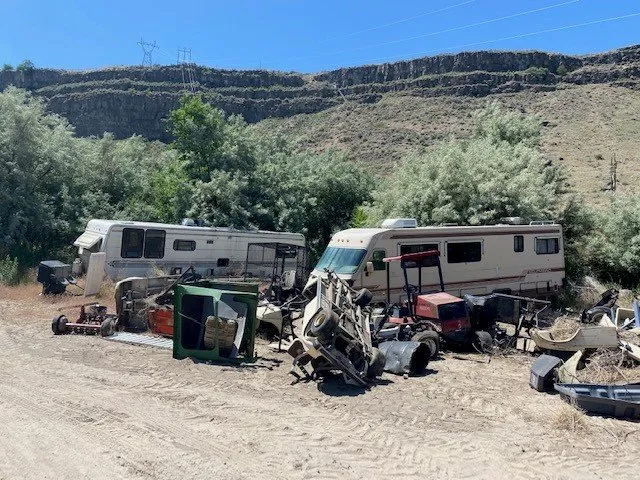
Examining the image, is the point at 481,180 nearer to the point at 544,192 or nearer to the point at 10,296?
the point at 544,192

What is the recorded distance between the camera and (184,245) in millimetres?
16578

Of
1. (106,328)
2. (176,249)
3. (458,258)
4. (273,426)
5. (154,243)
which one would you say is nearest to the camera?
(273,426)

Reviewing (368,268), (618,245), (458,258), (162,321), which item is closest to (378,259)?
(368,268)

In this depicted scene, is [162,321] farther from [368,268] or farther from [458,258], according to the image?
[458,258]

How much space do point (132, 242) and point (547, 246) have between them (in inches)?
479

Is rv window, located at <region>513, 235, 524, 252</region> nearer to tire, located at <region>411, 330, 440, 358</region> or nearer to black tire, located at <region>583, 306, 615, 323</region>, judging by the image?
black tire, located at <region>583, 306, 615, 323</region>

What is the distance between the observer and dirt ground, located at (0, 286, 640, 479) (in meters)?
4.99

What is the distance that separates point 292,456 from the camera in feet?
17.1

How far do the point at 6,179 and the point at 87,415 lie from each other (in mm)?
16186

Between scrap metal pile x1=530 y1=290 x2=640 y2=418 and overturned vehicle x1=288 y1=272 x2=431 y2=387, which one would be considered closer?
scrap metal pile x1=530 y1=290 x2=640 y2=418

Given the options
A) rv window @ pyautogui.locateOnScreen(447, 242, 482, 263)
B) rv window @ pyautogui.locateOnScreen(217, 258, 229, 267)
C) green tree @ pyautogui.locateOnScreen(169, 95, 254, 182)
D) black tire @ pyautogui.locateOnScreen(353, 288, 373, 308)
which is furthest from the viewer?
green tree @ pyautogui.locateOnScreen(169, 95, 254, 182)

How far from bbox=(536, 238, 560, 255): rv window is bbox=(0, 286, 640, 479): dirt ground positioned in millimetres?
7623

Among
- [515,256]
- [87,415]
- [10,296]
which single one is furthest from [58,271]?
[515,256]

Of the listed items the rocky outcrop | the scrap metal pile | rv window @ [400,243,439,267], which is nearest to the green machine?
the scrap metal pile
